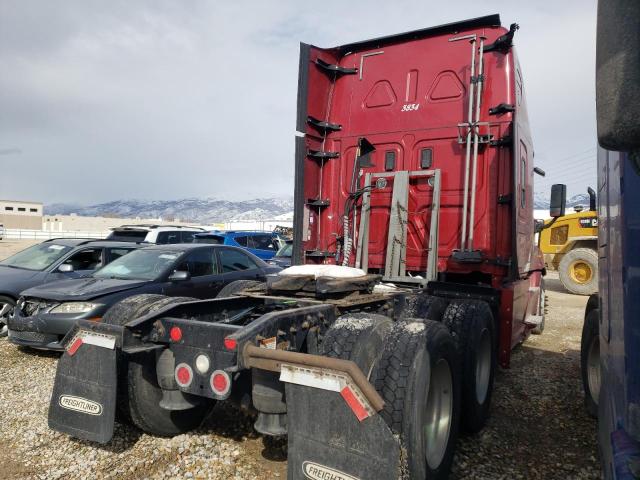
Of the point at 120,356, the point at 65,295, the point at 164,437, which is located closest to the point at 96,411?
the point at 120,356

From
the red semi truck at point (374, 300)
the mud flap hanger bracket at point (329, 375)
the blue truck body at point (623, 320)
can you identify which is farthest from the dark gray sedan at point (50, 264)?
the blue truck body at point (623, 320)

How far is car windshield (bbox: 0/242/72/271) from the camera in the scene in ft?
24.9

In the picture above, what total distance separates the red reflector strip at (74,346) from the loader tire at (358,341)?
5.48 ft

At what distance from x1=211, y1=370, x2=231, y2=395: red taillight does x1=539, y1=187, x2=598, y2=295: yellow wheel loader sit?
43.9 ft

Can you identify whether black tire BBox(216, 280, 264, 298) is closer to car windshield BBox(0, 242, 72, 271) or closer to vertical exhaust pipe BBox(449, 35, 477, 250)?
vertical exhaust pipe BBox(449, 35, 477, 250)

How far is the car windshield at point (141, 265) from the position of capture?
20.9 ft

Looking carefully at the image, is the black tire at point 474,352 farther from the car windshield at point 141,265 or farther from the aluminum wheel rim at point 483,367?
the car windshield at point 141,265

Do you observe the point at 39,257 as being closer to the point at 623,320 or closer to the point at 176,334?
the point at 176,334

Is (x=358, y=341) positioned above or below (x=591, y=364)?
above

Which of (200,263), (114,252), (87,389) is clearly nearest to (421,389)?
(87,389)

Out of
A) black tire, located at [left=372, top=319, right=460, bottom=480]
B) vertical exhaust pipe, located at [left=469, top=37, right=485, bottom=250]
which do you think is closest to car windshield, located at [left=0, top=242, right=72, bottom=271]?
vertical exhaust pipe, located at [left=469, top=37, right=485, bottom=250]

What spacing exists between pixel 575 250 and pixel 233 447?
13.5 metres

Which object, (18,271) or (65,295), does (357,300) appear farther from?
(18,271)

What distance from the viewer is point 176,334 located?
2.99m
